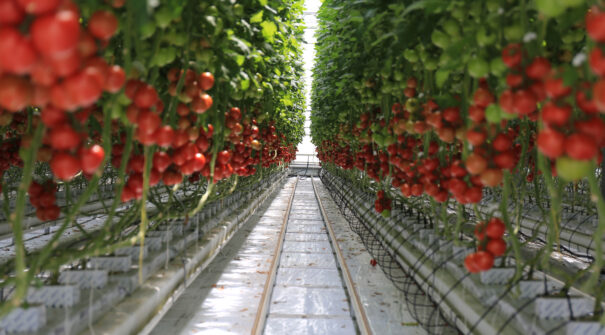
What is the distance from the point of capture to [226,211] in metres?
4.57

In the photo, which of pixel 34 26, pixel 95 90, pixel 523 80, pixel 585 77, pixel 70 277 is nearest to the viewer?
pixel 34 26

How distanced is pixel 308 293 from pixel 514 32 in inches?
103

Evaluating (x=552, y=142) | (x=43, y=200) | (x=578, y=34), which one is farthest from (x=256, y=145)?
(x=552, y=142)

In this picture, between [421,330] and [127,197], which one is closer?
[127,197]

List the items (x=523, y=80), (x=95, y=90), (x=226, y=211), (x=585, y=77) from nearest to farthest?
(x=95, y=90) < (x=585, y=77) < (x=523, y=80) < (x=226, y=211)

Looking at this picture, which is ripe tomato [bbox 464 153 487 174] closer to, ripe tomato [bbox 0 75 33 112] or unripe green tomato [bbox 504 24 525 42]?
unripe green tomato [bbox 504 24 525 42]

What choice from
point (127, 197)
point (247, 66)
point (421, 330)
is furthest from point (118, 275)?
point (421, 330)

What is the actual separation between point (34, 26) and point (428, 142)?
5.85 ft

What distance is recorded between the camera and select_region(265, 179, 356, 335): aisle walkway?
270 cm

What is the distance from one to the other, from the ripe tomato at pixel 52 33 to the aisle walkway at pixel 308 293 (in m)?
2.37

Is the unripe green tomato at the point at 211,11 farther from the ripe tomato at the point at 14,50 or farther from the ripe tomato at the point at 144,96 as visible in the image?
the ripe tomato at the point at 14,50

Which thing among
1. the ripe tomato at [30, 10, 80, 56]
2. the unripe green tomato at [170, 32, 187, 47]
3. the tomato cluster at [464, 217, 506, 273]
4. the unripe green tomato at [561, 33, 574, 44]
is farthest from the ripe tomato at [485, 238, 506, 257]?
the ripe tomato at [30, 10, 80, 56]

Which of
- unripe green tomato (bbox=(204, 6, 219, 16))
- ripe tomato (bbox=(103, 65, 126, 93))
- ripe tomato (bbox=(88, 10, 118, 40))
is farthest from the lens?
unripe green tomato (bbox=(204, 6, 219, 16))

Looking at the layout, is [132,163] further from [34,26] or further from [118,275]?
[34,26]
